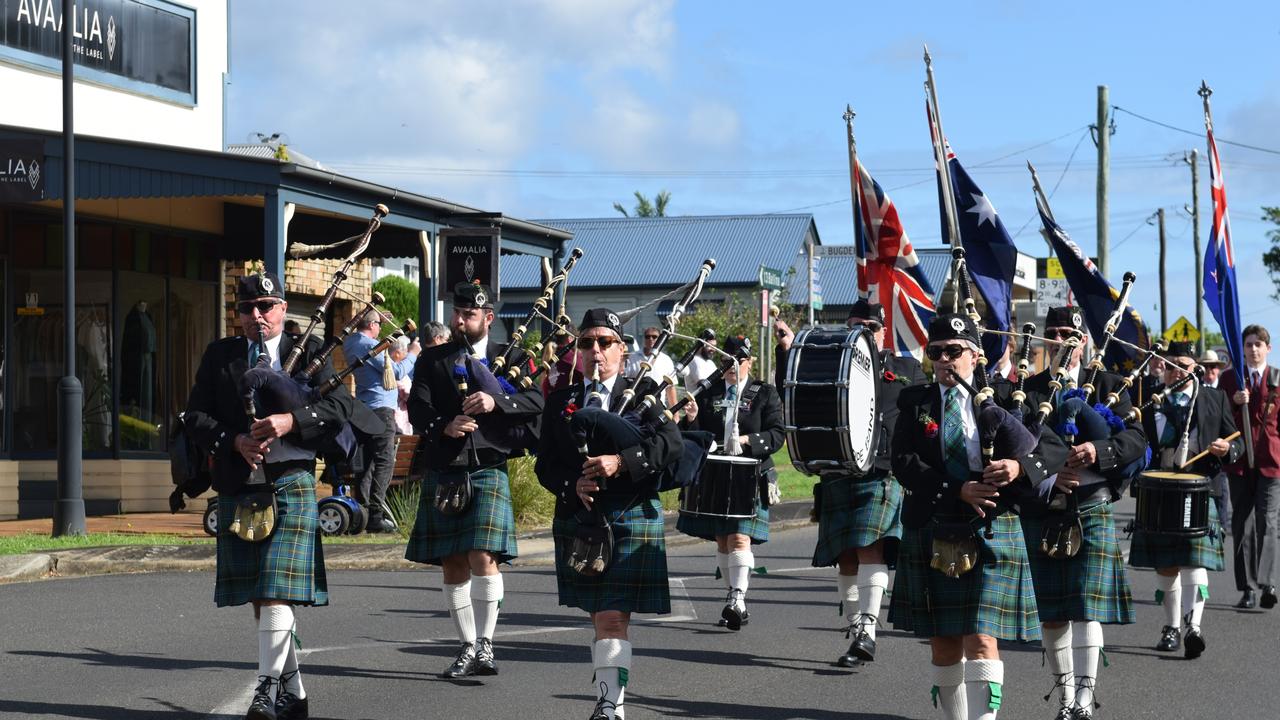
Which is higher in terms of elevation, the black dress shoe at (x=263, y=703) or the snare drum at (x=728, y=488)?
the snare drum at (x=728, y=488)

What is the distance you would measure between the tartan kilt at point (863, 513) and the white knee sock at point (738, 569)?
104 cm

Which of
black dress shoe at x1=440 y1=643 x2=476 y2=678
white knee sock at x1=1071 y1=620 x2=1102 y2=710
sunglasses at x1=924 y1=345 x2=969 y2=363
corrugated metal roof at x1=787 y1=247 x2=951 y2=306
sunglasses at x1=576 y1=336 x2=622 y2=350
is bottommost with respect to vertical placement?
black dress shoe at x1=440 y1=643 x2=476 y2=678

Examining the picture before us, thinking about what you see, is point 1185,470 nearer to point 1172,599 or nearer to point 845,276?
point 1172,599

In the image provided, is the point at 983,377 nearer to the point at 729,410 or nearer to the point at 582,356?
the point at 582,356

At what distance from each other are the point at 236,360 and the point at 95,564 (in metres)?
6.13

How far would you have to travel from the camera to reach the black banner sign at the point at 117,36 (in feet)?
58.7

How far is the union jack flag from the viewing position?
10875 millimetres

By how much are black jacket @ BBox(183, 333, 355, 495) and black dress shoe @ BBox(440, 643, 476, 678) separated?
1.55 meters

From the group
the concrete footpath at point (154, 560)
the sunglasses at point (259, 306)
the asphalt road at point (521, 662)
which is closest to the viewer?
the sunglasses at point (259, 306)

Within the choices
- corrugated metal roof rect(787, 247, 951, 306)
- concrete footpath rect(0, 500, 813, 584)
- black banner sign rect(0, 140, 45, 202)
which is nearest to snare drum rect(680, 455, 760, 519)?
concrete footpath rect(0, 500, 813, 584)

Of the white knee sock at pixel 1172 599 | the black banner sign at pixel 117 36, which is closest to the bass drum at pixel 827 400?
the white knee sock at pixel 1172 599

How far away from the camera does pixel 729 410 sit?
33.4 feet

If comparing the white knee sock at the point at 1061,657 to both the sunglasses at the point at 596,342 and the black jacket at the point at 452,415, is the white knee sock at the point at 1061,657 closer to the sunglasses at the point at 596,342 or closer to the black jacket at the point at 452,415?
the sunglasses at the point at 596,342

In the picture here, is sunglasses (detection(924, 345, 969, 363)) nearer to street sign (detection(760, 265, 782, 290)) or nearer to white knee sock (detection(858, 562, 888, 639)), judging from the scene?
white knee sock (detection(858, 562, 888, 639))
